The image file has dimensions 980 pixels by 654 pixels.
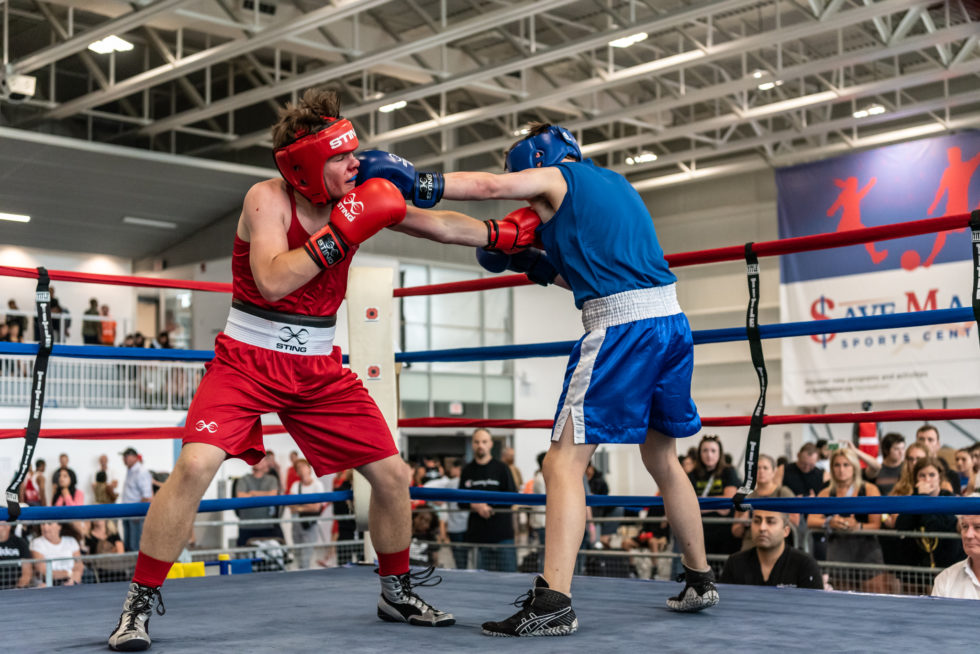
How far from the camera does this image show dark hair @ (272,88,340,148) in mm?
2199

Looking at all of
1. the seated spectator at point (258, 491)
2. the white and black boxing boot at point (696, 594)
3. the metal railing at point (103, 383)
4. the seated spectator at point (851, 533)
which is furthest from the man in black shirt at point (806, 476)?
the metal railing at point (103, 383)

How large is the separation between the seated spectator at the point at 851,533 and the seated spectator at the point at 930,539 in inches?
5.7

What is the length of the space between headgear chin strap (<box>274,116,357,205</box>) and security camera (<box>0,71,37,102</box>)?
1079 cm

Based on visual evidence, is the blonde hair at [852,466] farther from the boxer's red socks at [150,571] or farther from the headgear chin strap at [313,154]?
the boxer's red socks at [150,571]

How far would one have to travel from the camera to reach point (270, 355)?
229 centimetres

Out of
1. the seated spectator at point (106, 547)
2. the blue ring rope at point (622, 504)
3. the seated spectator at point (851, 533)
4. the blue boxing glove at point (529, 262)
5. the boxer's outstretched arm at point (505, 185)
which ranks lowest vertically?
the seated spectator at point (106, 547)

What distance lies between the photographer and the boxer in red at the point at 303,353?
212 centimetres

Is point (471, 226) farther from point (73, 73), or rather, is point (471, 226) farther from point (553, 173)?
point (73, 73)

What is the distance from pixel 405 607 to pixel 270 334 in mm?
697

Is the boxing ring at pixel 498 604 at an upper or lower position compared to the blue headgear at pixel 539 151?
lower

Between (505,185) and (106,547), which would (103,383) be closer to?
(106,547)

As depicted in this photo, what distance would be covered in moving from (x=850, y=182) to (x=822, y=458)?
6.76m

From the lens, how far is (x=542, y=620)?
6.86 ft

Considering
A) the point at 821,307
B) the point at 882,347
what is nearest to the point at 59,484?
the point at 821,307
